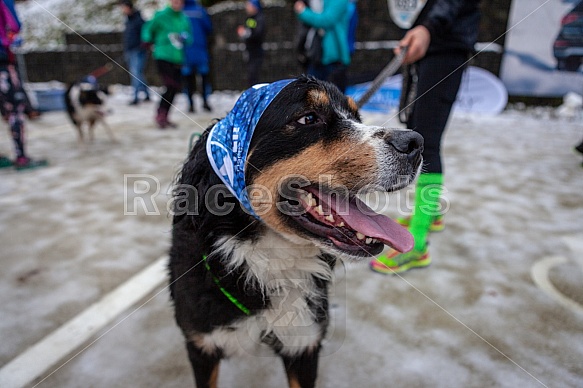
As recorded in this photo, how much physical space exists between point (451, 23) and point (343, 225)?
5.30 feet

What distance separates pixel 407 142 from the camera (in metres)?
1.43

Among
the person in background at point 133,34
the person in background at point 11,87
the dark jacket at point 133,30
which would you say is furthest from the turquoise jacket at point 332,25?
the dark jacket at point 133,30

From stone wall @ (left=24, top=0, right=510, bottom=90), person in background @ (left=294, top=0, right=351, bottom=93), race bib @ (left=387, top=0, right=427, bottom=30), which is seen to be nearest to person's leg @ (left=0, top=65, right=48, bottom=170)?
person in background @ (left=294, top=0, right=351, bottom=93)

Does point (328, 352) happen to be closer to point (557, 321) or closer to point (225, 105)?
point (557, 321)

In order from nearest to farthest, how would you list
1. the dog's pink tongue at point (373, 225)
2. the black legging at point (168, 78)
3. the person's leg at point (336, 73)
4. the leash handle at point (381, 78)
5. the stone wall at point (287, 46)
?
the dog's pink tongue at point (373, 225) → the leash handle at point (381, 78) → the person's leg at point (336, 73) → the black legging at point (168, 78) → the stone wall at point (287, 46)

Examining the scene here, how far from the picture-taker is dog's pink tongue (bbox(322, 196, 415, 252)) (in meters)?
1.48

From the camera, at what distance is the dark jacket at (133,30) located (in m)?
9.12

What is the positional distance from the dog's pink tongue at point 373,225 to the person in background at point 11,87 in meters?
4.64

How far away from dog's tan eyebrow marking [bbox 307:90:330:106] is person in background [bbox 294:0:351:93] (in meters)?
3.43

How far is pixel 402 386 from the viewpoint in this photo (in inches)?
68.4

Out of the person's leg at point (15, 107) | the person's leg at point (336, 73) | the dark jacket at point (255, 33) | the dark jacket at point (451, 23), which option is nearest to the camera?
the dark jacket at point (451, 23)

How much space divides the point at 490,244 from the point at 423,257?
0.72 m

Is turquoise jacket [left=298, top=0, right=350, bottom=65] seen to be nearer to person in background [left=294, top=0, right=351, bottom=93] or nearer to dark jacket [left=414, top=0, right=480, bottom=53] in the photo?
person in background [left=294, top=0, right=351, bottom=93]

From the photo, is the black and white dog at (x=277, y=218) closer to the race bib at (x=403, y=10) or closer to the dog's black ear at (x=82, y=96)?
the dog's black ear at (x=82, y=96)
